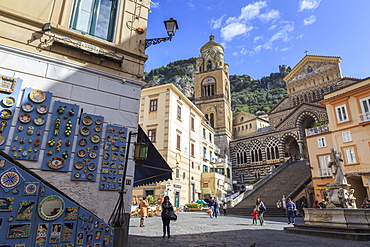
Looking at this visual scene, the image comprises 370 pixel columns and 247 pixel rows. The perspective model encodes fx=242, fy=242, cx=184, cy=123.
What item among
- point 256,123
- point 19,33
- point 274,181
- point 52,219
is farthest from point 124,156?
point 256,123

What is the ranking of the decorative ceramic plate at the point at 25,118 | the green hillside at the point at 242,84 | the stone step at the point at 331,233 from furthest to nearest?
the green hillside at the point at 242,84 < the stone step at the point at 331,233 < the decorative ceramic plate at the point at 25,118


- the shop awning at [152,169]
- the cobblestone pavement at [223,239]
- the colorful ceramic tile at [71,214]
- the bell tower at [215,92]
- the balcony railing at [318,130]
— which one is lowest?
the cobblestone pavement at [223,239]

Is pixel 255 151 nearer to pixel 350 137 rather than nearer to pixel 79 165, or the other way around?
pixel 350 137

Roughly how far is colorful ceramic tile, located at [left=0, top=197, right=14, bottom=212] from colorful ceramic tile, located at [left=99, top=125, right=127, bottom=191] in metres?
1.79

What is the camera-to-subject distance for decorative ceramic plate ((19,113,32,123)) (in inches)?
181

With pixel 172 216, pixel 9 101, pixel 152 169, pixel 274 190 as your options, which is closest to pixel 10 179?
pixel 9 101

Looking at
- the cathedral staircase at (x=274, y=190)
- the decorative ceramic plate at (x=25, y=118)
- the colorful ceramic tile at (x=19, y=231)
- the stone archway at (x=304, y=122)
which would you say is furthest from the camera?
the stone archway at (x=304, y=122)

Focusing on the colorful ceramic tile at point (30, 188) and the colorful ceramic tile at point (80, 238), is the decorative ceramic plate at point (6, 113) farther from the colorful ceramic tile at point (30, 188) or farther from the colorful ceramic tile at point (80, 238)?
the colorful ceramic tile at point (80, 238)

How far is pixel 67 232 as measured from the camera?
3910 millimetres

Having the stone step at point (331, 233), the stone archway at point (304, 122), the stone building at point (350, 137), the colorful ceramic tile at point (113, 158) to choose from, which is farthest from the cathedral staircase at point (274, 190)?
the colorful ceramic tile at point (113, 158)

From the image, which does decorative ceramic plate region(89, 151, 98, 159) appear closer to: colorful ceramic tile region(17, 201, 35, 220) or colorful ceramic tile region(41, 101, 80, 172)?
colorful ceramic tile region(41, 101, 80, 172)

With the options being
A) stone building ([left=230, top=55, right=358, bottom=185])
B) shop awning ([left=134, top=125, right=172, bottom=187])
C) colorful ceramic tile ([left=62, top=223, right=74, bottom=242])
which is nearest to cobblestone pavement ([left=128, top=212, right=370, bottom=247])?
shop awning ([left=134, top=125, right=172, bottom=187])

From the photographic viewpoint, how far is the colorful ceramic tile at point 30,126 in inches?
176

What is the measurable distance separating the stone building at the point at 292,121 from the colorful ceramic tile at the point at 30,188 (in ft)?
115
